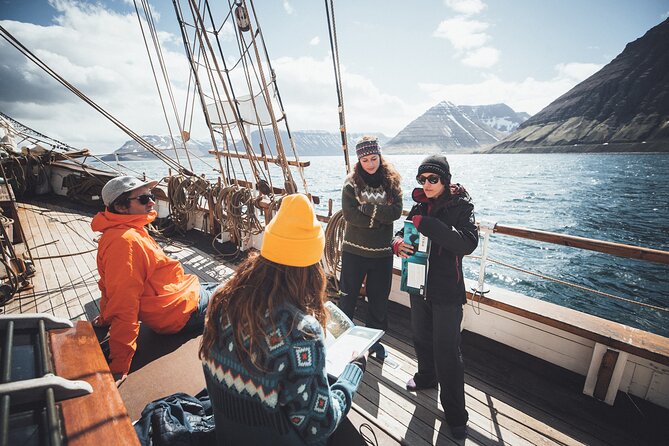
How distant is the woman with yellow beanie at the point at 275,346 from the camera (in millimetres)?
835

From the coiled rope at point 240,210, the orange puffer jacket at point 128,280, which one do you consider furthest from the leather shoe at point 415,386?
the coiled rope at point 240,210

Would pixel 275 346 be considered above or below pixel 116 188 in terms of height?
below

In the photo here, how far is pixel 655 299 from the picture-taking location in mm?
7621

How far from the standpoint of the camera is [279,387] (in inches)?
34.0

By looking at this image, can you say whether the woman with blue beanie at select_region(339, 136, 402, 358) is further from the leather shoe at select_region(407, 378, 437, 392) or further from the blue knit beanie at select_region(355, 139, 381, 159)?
the leather shoe at select_region(407, 378, 437, 392)

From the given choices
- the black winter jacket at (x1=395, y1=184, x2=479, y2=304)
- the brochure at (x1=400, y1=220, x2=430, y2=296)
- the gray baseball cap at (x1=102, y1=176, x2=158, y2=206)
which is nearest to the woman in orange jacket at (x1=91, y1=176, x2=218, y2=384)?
the gray baseball cap at (x1=102, y1=176, x2=158, y2=206)

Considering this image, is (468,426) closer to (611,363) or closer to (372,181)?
(611,363)

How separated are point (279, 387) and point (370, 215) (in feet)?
4.42

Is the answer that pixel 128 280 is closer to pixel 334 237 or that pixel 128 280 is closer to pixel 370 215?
pixel 370 215

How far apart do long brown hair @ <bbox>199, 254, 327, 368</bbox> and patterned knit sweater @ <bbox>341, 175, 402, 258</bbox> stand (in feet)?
3.61

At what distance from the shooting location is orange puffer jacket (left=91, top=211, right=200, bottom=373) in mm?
1621

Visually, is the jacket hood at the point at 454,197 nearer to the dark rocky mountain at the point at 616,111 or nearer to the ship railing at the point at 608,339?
the ship railing at the point at 608,339

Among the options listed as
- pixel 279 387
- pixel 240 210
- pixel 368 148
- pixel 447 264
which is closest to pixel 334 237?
pixel 368 148

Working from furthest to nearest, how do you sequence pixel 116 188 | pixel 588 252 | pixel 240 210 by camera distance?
1. pixel 588 252
2. pixel 240 210
3. pixel 116 188
